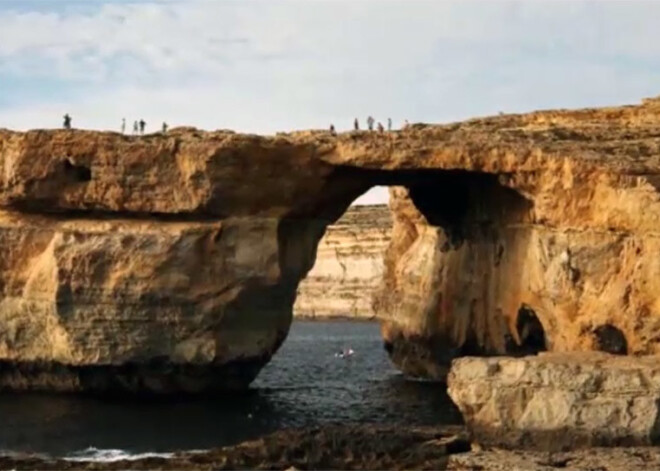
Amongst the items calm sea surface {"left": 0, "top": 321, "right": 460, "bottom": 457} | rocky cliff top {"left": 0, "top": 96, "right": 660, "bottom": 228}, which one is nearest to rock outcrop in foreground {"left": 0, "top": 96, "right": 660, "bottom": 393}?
rocky cliff top {"left": 0, "top": 96, "right": 660, "bottom": 228}

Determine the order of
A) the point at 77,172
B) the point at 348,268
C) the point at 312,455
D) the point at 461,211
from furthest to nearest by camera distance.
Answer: the point at 348,268
the point at 461,211
the point at 77,172
the point at 312,455

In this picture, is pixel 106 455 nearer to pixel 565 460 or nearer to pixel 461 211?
pixel 565 460

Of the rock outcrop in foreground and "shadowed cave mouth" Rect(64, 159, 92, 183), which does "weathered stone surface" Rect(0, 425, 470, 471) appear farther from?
"shadowed cave mouth" Rect(64, 159, 92, 183)

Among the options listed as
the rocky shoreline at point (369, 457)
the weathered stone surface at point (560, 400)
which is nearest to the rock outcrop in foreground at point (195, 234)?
the weathered stone surface at point (560, 400)

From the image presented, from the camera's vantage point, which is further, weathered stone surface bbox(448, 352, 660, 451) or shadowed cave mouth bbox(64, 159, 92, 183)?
shadowed cave mouth bbox(64, 159, 92, 183)

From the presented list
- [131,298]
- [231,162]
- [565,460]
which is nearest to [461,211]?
[231,162]
